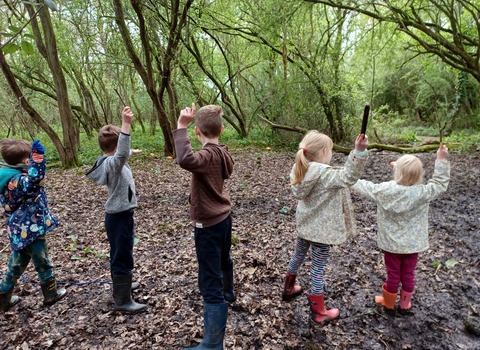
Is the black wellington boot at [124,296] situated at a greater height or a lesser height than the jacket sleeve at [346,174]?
lesser

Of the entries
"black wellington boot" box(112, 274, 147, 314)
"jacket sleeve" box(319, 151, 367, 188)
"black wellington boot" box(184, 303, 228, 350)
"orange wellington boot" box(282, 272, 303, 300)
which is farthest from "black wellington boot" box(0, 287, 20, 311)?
"jacket sleeve" box(319, 151, 367, 188)

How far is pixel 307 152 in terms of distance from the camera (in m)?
2.67

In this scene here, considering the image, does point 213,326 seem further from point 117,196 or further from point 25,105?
point 25,105

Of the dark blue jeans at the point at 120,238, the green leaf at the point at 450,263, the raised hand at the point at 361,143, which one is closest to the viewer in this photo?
the raised hand at the point at 361,143

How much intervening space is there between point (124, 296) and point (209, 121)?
74.1 inches

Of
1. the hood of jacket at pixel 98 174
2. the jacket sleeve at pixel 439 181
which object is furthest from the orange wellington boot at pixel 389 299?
the hood of jacket at pixel 98 174

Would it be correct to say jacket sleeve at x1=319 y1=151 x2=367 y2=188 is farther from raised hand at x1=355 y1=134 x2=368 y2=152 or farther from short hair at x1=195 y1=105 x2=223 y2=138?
short hair at x1=195 y1=105 x2=223 y2=138

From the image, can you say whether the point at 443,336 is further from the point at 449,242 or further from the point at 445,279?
the point at 449,242

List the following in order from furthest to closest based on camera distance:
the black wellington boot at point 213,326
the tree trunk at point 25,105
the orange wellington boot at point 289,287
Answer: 1. the tree trunk at point 25,105
2. the orange wellington boot at point 289,287
3. the black wellington boot at point 213,326

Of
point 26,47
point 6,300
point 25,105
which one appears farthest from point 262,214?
point 25,105

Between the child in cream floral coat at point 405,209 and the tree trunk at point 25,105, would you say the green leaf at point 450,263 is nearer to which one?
the child in cream floral coat at point 405,209

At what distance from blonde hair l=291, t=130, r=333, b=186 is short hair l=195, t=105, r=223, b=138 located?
0.75 m

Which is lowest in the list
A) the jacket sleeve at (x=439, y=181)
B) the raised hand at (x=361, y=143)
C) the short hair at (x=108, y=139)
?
the jacket sleeve at (x=439, y=181)

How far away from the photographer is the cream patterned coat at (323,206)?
257cm
